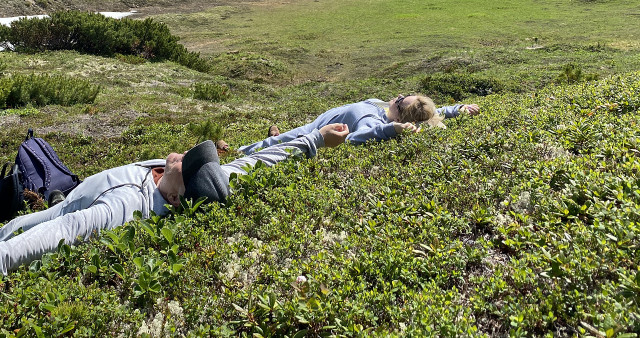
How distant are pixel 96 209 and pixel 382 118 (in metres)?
4.74

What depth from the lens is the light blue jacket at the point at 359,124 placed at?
20.1 ft

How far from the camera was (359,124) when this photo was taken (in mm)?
6789

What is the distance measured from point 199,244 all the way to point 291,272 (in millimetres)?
1110

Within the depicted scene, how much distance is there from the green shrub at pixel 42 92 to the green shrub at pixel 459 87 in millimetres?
14123

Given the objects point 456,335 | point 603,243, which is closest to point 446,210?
point 603,243

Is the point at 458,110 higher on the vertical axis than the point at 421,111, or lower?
lower

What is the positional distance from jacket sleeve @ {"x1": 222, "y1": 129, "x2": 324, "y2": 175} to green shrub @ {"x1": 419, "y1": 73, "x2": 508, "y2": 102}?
12.4m

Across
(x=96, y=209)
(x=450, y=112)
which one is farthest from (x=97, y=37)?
(x=96, y=209)

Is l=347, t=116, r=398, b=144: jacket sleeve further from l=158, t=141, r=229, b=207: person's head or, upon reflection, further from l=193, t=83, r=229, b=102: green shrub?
l=193, t=83, r=229, b=102: green shrub

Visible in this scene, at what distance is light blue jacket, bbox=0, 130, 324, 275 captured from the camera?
3.54 meters

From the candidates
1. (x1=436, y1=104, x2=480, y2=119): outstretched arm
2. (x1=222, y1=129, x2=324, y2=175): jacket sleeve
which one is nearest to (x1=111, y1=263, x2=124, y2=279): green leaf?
(x1=222, y1=129, x2=324, y2=175): jacket sleeve

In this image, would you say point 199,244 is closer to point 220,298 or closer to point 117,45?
point 220,298

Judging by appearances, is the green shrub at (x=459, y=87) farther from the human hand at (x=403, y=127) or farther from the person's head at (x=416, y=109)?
the human hand at (x=403, y=127)

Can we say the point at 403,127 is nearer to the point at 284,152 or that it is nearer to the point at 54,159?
the point at 284,152
